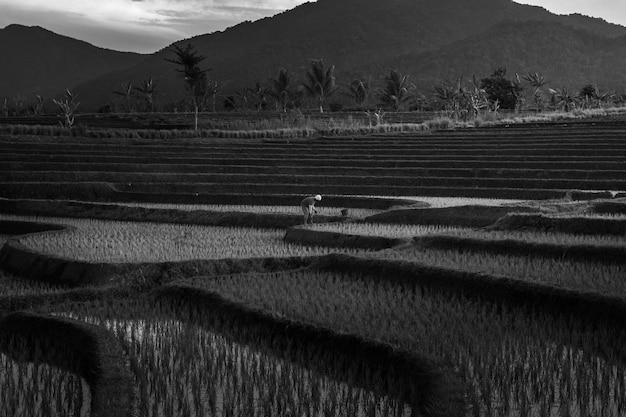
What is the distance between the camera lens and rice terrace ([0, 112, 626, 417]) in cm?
511

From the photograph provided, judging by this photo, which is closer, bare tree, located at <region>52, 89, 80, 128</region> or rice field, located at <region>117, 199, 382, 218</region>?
rice field, located at <region>117, 199, 382, 218</region>

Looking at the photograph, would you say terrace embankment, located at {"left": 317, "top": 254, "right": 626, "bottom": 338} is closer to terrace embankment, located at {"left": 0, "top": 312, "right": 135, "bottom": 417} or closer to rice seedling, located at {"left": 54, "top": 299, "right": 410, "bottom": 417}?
rice seedling, located at {"left": 54, "top": 299, "right": 410, "bottom": 417}

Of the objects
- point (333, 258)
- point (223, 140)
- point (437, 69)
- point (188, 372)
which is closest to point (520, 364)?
point (188, 372)

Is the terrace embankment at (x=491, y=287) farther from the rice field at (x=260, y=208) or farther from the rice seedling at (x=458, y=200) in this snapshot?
the rice seedling at (x=458, y=200)

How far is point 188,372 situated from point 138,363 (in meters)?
0.41

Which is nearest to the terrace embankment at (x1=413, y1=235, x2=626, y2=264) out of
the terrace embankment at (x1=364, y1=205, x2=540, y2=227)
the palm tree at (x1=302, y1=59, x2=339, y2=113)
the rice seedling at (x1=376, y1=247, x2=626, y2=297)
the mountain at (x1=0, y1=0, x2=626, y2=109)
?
the rice seedling at (x1=376, y1=247, x2=626, y2=297)

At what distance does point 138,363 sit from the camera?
590 cm

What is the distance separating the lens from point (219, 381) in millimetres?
5539

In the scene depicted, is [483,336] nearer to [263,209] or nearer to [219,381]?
[219,381]

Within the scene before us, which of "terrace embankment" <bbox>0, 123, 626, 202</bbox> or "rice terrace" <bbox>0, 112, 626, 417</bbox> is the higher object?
"rice terrace" <bbox>0, 112, 626, 417</bbox>

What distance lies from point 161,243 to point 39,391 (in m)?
7.31

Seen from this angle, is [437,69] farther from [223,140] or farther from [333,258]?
[333,258]

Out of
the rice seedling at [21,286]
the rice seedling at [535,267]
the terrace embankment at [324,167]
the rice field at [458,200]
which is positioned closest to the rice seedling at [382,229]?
the rice seedling at [535,267]

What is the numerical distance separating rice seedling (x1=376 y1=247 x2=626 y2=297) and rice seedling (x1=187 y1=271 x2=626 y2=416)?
660 millimetres
